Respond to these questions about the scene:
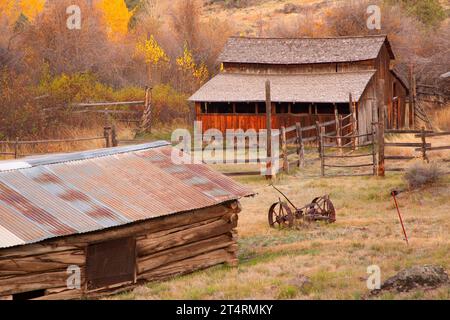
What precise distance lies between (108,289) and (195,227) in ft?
7.37

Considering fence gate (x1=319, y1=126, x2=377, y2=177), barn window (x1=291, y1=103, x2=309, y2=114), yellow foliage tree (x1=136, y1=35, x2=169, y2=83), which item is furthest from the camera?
yellow foliage tree (x1=136, y1=35, x2=169, y2=83)

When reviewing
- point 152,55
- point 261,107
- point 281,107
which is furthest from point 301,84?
point 152,55

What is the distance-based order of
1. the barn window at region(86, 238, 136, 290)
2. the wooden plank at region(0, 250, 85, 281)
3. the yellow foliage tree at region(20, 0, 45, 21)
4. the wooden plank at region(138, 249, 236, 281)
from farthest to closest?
the yellow foliage tree at region(20, 0, 45, 21)
the wooden plank at region(138, 249, 236, 281)
the barn window at region(86, 238, 136, 290)
the wooden plank at region(0, 250, 85, 281)

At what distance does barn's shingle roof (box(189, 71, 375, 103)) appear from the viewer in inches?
1464

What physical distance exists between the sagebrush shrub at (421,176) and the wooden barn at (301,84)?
11.8 meters

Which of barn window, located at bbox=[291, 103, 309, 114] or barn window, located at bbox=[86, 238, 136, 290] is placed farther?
barn window, located at bbox=[291, 103, 309, 114]

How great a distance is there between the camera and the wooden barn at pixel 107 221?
13562mm

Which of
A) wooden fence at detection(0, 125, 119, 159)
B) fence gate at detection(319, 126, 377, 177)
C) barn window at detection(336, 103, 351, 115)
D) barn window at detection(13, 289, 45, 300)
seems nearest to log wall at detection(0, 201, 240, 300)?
barn window at detection(13, 289, 45, 300)

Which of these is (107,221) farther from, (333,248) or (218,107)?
(218,107)

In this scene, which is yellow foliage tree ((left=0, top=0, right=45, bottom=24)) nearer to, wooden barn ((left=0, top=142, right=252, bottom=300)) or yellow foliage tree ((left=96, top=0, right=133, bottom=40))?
yellow foliage tree ((left=96, top=0, right=133, bottom=40))

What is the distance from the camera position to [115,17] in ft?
203

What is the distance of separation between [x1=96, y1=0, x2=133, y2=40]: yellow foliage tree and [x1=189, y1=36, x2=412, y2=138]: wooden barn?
691 inches
